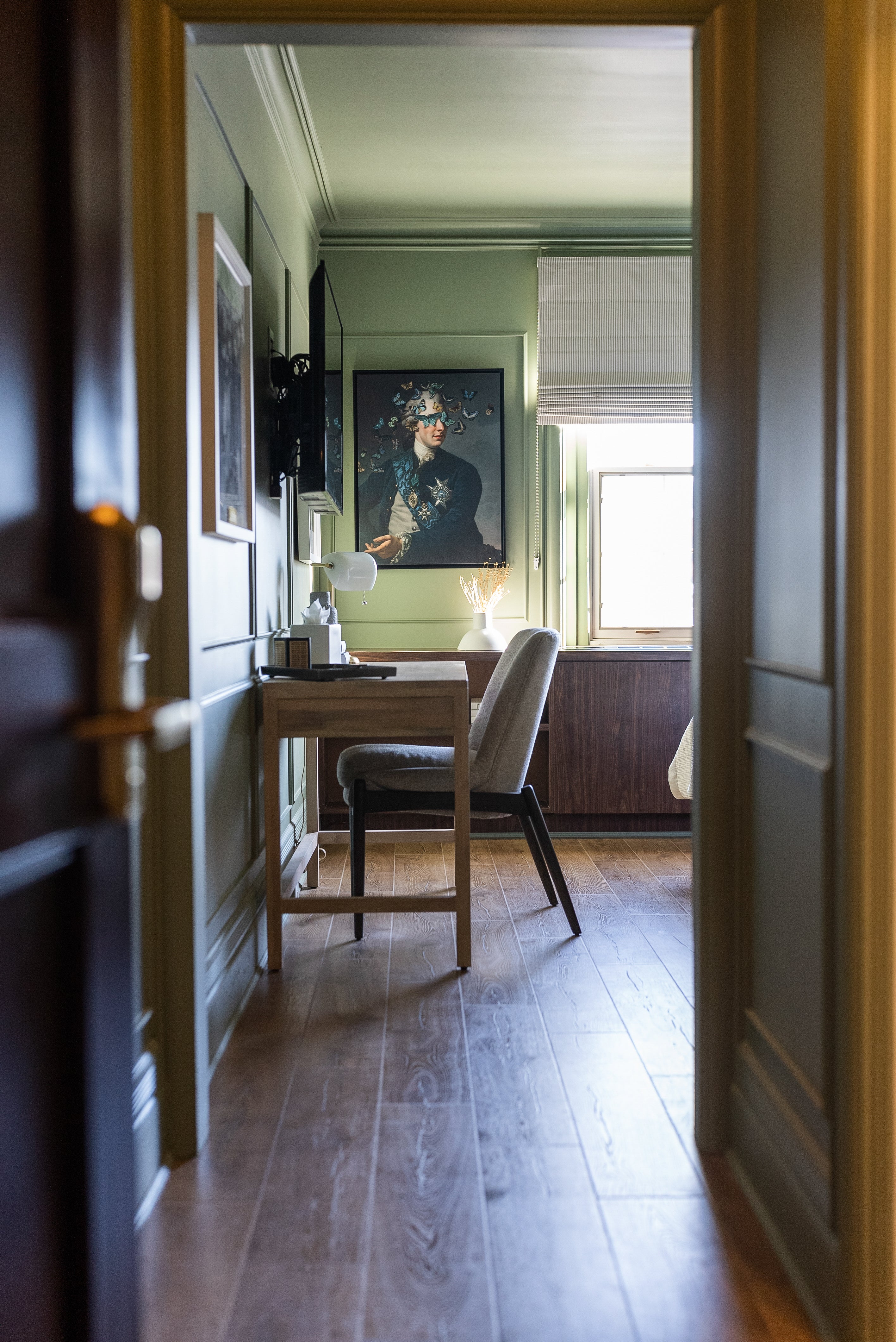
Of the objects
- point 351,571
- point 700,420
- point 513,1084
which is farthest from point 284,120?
point 513,1084

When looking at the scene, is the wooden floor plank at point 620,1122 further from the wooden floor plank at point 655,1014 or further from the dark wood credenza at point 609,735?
the dark wood credenza at point 609,735

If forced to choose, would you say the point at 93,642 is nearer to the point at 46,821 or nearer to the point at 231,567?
the point at 46,821

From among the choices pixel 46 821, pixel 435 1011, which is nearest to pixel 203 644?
pixel 435 1011

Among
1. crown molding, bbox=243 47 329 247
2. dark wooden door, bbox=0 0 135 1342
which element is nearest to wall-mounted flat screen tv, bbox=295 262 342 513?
crown molding, bbox=243 47 329 247

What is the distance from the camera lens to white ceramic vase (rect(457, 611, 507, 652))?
4.84 meters

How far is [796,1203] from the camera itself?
1.54 m

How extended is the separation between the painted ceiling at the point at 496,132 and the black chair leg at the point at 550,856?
2269 mm

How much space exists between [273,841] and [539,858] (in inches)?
39.6

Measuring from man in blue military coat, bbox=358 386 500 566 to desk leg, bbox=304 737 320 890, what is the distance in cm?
151

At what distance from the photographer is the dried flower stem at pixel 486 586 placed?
5055 millimetres

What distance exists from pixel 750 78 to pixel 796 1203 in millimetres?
1897

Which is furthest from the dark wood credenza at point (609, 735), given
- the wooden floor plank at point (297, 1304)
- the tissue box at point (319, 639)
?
the wooden floor plank at point (297, 1304)

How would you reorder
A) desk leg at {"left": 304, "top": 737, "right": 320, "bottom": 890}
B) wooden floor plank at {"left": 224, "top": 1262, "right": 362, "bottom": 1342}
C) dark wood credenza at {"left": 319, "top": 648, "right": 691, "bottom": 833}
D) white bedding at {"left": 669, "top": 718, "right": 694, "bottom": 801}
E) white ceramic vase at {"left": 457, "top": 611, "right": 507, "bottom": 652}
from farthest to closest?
white ceramic vase at {"left": 457, "top": 611, "right": 507, "bottom": 652} < dark wood credenza at {"left": 319, "top": 648, "right": 691, "bottom": 833} < white bedding at {"left": 669, "top": 718, "right": 694, "bottom": 801} < desk leg at {"left": 304, "top": 737, "right": 320, "bottom": 890} < wooden floor plank at {"left": 224, "top": 1262, "right": 362, "bottom": 1342}

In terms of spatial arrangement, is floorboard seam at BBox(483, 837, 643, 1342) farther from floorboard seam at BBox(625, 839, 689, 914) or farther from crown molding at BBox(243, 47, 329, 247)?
crown molding at BBox(243, 47, 329, 247)
